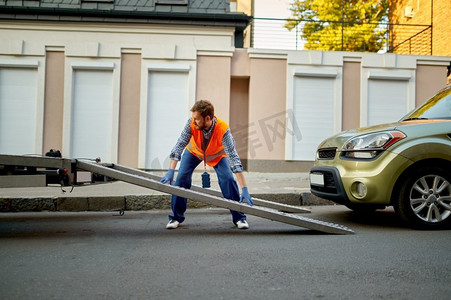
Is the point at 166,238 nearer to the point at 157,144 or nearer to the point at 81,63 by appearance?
the point at 157,144

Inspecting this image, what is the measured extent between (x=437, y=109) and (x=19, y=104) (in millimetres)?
11789

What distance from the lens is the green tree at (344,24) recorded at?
2041 centimetres

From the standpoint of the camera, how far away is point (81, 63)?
40.7ft

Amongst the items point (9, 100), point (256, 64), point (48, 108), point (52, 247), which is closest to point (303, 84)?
point (256, 64)

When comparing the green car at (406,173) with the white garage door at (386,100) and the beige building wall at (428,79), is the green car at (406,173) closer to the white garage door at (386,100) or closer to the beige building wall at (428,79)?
the white garage door at (386,100)

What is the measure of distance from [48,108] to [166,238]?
981 centimetres

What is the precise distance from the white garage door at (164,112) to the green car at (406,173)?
333 inches

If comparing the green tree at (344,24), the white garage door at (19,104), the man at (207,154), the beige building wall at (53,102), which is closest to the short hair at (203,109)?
the man at (207,154)

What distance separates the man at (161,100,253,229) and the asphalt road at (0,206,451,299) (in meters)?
0.36

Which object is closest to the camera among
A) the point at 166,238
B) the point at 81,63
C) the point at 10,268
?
the point at 10,268

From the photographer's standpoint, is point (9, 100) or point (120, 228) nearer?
point (120, 228)

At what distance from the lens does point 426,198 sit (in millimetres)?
4617

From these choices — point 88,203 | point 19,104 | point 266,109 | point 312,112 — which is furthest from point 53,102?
point 312,112

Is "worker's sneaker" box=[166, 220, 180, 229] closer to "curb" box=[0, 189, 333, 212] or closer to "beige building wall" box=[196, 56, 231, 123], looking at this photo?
"curb" box=[0, 189, 333, 212]
